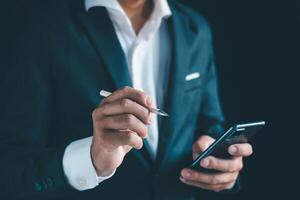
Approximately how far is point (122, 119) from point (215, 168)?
350 mm

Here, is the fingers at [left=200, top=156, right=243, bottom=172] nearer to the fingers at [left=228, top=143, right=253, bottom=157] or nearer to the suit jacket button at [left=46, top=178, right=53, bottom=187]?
the fingers at [left=228, top=143, right=253, bottom=157]

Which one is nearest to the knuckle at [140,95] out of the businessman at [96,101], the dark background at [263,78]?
the businessman at [96,101]

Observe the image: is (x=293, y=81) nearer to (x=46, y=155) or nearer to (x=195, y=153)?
(x=195, y=153)

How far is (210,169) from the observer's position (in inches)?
42.8

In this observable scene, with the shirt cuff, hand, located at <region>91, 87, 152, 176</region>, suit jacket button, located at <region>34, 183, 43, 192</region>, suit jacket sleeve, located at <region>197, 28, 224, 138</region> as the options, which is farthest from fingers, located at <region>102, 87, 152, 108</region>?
suit jacket sleeve, located at <region>197, 28, 224, 138</region>

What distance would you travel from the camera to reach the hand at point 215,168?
40.4 inches

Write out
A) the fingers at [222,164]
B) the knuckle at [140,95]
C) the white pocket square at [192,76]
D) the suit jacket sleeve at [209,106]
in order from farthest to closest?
the suit jacket sleeve at [209,106] < the white pocket square at [192,76] < the fingers at [222,164] < the knuckle at [140,95]

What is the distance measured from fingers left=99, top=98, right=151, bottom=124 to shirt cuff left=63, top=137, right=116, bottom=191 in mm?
178

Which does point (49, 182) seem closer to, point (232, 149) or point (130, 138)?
point (130, 138)

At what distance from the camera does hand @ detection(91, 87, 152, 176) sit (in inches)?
29.8

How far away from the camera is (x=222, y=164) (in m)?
1.05

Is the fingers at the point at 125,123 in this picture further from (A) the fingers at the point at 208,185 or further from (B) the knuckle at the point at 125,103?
(A) the fingers at the point at 208,185

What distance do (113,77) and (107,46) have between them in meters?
0.07

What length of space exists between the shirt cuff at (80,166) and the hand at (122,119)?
8 centimetres
